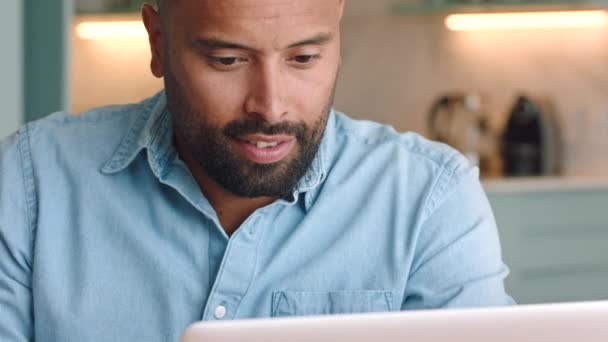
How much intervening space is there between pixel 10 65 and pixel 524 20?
7.95 ft

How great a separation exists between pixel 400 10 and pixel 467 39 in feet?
1.20

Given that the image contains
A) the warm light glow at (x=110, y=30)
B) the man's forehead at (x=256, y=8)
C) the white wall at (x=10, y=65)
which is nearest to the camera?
the man's forehead at (x=256, y=8)

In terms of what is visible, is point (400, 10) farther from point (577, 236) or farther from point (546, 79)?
point (577, 236)

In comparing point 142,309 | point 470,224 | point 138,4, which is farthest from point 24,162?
point 138,4

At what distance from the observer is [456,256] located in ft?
4.62

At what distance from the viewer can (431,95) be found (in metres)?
4.33

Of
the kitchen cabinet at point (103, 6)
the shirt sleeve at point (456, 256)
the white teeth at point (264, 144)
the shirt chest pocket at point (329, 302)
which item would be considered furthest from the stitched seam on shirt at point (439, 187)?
the kitchen cabinet at point (103, 6)

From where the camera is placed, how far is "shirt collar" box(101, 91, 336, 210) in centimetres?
146

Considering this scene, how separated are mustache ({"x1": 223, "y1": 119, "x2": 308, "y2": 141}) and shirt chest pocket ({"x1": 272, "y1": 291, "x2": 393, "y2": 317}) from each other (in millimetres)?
214

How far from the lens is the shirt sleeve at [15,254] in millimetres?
1394

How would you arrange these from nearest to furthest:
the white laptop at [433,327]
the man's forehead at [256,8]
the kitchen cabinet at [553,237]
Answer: the white laptop at [433,327] → the man's forehead at [256,8] → the kitchen cabinet at [553,237]

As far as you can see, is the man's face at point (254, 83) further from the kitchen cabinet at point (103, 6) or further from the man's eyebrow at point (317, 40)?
→ the kitchen cabinet at point (103, 6)

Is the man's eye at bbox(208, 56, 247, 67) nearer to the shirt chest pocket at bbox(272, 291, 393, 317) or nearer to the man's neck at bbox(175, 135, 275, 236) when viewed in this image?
the man's neck at bbox(175, 135, 275, 236)

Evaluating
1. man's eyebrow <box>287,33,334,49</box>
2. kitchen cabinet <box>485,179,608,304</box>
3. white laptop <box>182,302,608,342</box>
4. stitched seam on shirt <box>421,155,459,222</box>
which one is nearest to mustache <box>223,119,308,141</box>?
man's eyebrow <box>287,33,334,49</box>
